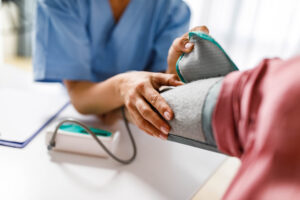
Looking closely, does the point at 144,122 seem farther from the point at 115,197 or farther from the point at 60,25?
the point at 60,25

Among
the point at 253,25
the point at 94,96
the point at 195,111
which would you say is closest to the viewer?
the point at 195,111

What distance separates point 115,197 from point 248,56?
1.18 m

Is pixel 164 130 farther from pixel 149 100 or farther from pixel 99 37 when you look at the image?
pixel 99 37

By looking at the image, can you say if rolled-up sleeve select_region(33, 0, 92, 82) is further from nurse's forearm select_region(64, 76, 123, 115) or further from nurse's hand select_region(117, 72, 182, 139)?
nurse's hand select_region(117, 72, 182, 139)

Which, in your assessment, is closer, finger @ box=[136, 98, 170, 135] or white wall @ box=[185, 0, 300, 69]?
finger @ box=[136, 98, 170, 135]

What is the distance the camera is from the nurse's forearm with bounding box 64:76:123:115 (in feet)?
2.17

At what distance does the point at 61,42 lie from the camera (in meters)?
0.72

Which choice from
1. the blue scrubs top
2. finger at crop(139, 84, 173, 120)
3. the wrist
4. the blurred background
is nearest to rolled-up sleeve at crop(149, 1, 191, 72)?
the blue scrubs top

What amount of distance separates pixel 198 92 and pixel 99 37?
17.4 inches

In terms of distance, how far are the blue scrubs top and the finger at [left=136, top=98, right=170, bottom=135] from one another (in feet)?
0.66

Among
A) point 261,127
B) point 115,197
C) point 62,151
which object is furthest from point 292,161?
point 62,151

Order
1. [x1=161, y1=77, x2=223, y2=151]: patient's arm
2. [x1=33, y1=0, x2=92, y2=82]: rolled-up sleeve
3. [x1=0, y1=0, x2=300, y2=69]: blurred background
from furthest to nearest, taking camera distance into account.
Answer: [x1=0, y1=0, x2=300, y2=69]: blurred background
[x1=33, y1=0, x2=92, y2=82]: rolled-up sleeve
[x1=161, y1=77, x2=223, y2=151]: patient's arm

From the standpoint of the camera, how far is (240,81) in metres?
0.32

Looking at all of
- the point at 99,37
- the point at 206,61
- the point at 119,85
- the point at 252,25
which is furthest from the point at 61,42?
the point at 252,25
